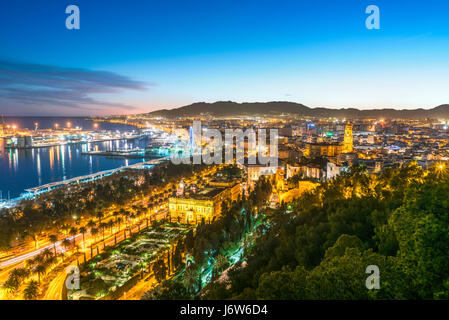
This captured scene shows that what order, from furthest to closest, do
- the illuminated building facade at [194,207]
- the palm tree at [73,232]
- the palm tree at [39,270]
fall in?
the illuminated building facade at [194,207]
the palm tree at [73,232]
the palm tree at [39,270]

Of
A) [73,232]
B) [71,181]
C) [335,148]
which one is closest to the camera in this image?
[73,232]

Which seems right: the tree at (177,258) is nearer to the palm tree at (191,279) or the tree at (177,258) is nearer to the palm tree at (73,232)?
the palm tree at (191,279)

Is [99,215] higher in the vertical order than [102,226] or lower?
higher

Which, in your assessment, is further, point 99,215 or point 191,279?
point 99,215

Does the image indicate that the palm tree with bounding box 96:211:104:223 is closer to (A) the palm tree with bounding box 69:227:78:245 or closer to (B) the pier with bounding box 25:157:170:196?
(A) the palm tree with bounding box 69:227:78:245

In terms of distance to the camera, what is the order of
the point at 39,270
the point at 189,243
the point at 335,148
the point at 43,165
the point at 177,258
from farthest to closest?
the point at 43,165 → the point at 335,148 → the point at 189,243 → the point at 177,258 → the point at 39,270

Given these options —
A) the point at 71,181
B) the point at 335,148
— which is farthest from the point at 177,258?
the point at 335,148

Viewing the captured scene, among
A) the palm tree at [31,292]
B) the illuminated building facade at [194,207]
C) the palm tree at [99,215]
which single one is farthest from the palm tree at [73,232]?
the illuminated building facade at [194,207]

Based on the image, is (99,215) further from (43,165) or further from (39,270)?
(43,165)

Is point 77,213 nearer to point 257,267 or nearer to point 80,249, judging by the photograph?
point 80,249

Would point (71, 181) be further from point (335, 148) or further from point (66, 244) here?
point (335, 148)

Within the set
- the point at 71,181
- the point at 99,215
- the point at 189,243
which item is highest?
the point at 71,181

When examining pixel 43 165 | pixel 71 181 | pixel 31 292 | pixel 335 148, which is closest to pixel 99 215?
pixel 31 292
